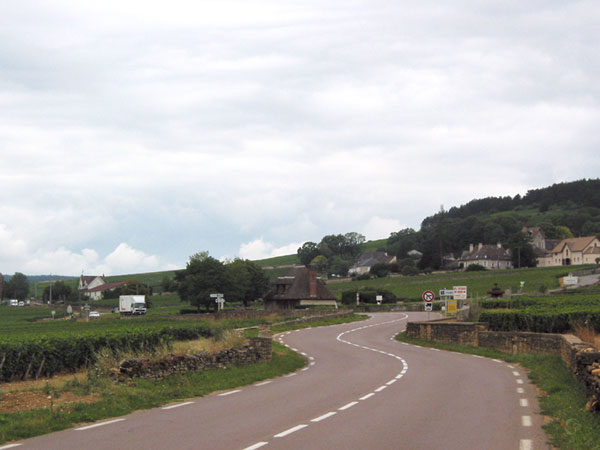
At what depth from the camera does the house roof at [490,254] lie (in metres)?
160

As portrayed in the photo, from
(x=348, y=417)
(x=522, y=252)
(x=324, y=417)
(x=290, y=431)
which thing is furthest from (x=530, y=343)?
(x=522, y=252)

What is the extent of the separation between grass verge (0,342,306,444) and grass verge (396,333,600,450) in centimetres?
761

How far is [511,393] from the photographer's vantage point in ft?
51.5

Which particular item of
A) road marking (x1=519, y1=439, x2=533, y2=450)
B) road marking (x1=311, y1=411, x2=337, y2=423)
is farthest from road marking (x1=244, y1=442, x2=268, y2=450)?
road marking (x1=519, y1=439, x2=533, y2=450)

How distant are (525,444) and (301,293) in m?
76.8

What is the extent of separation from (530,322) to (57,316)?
78.3 m

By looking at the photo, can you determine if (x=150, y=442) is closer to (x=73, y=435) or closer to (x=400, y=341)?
(x=73, y=435)

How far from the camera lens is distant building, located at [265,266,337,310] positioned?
85.6 metres

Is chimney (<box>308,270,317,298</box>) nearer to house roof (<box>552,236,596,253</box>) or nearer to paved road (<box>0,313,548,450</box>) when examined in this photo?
paved road (<box>0,313,548,450</box>)

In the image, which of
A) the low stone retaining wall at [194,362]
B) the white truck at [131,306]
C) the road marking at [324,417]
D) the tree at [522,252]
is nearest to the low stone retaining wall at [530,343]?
the road marking at [324,417]

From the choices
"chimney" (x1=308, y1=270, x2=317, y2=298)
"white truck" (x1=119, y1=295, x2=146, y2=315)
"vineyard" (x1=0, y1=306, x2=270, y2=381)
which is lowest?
"white truck" (x1=119, y1=295, x2=146, y2=315)

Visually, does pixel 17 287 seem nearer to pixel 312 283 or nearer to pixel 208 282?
pixel 208 282

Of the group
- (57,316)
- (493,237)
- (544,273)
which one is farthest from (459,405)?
(493,237)

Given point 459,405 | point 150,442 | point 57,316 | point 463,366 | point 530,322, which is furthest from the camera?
point 57,316
